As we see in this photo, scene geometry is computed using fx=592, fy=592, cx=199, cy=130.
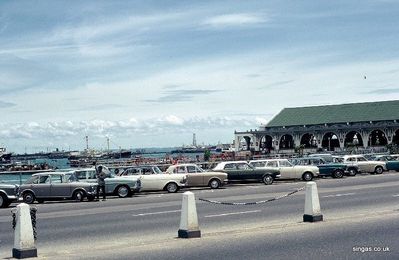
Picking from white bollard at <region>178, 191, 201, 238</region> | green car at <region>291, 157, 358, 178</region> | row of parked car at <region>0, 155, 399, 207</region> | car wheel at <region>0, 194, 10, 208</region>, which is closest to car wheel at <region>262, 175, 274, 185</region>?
row of parked car at <region>0, 155, 399, 207</region>

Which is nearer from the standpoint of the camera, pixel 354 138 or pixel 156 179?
pixel 156 179

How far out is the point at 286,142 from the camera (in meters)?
134

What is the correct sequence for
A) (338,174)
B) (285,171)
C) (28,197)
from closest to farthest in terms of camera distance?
(28,197) < (285,171) < (338,174)

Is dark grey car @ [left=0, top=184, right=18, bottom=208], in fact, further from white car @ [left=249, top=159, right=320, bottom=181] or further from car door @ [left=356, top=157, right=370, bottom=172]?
car door @ [left=356, top=157, right=370, bottom=172]

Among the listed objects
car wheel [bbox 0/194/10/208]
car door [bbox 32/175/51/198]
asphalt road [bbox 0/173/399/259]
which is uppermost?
car door [bbox 32/175/51/198]

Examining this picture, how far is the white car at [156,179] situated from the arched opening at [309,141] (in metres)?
101

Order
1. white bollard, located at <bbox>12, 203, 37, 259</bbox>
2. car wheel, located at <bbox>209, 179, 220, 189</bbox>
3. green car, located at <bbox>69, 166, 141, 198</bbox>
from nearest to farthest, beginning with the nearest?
white bollard, located at <bbox>12, 203, 37, 259</bbox>
green car, located at <bbox>69, 166, 141, 198</bbox>
car wheel, located at <bbox>209, 179, 220, 189</bbox>

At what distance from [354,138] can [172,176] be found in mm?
103363

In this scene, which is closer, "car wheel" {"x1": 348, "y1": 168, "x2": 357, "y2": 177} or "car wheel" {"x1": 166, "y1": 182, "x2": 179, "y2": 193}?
"car wheel" {"x1": 166, "y1": 182, "x2": 179, "y2": 193}

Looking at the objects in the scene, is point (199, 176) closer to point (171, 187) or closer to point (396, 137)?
point (171, 187)

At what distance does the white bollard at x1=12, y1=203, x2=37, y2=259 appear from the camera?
10.3m

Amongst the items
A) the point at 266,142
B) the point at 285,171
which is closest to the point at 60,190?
the point at 285,171

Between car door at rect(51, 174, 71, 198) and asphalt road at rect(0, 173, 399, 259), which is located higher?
car door at rect(51, 174, 71, 198)

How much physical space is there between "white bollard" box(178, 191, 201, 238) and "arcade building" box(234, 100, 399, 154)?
104m
